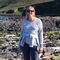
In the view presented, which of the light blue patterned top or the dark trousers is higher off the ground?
the light blue patterned top

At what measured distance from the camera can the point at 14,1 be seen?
96.1 m

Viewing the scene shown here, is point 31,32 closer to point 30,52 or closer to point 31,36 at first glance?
point 31,36

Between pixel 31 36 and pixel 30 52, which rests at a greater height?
pixel 31 36

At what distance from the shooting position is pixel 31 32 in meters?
10.5

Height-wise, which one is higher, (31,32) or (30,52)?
(31,32)

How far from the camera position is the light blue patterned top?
10.4m

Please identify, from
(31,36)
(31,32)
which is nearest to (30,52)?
(31,36)

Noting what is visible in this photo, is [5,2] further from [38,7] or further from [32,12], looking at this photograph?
[32,12]

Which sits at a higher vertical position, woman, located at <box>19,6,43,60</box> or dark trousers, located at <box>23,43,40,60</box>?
woman, located at <box>19,6,43,60</box>

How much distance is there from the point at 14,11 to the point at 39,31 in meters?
69.1

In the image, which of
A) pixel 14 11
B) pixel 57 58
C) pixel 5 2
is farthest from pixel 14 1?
pixel 57 58

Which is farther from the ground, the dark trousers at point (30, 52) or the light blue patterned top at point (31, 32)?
the light blue patterned top at point (31, 32)

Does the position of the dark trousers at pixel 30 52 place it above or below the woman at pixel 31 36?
below

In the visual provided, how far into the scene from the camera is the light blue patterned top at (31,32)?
10383mm
